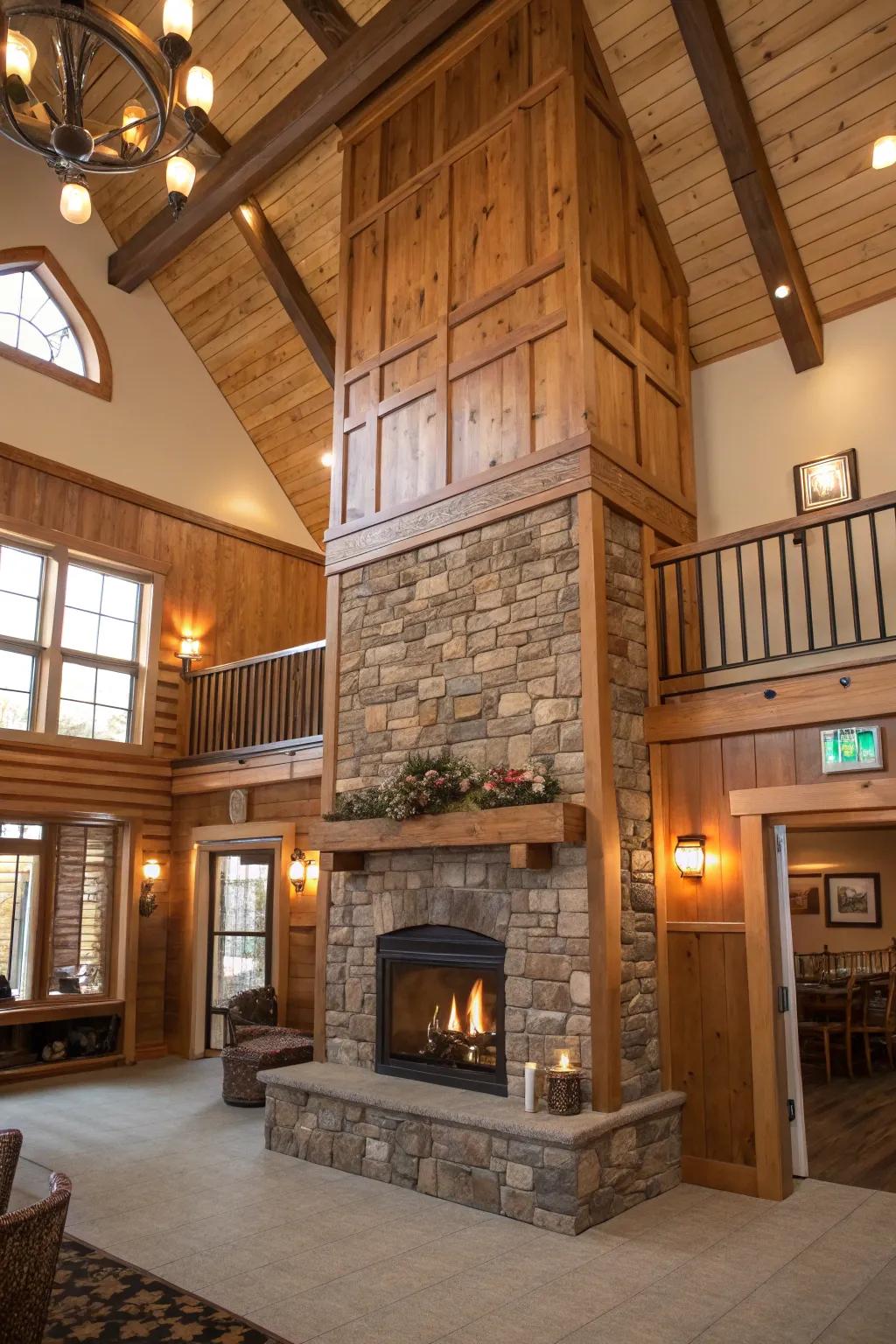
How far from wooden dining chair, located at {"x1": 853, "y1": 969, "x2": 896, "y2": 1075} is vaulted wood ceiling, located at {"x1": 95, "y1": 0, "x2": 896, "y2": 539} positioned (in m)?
5.50

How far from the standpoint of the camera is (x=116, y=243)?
412 inches

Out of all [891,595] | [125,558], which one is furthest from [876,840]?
[125,558]

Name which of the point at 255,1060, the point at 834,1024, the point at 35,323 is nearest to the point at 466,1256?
the point at 255,1060

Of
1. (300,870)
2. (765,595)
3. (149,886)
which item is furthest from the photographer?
(149,886)

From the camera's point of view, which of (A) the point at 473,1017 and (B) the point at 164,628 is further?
(B) the point at 164,628

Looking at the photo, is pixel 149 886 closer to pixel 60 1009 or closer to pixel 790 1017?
pixel 60 1009

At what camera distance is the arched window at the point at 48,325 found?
9383 mm

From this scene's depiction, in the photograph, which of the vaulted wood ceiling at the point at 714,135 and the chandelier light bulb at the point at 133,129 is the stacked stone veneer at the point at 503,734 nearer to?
the vaulted wood ceiling at the point at 714,135

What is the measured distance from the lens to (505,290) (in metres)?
6.62

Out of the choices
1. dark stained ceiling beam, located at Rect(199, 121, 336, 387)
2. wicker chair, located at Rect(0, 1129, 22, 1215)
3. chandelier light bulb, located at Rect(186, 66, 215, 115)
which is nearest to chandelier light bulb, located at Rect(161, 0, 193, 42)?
chandelier light bulb, located at Rect(186, 66, 215, 115)

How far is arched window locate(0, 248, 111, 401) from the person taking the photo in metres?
9.38

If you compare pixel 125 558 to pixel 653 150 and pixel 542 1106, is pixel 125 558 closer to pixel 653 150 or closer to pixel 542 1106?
pixel 653 150

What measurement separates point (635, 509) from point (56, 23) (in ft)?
13.3

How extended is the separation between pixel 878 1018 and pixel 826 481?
4779mm
